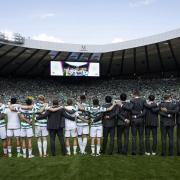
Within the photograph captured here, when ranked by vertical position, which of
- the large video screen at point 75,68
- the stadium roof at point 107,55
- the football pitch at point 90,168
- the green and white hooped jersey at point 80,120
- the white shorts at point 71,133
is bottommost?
the football pitch at point 90,168

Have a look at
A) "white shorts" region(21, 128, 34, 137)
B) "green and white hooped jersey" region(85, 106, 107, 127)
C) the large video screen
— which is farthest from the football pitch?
the large video screen

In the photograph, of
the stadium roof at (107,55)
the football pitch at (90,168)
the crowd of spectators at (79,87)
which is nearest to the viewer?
the football pitch at (90,168)

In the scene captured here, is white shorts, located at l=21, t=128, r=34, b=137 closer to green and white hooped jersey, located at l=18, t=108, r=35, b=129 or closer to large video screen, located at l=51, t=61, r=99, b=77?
green and white hooped jersey, located at l=18, t=108, r=35, b=129

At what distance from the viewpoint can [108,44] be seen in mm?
36438

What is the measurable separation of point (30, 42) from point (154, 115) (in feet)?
85.6

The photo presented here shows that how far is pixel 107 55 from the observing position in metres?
39.6

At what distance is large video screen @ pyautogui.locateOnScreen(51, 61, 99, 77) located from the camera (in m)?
38.0

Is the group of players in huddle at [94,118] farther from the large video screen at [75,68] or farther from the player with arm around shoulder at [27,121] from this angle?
the large video screen at [75,68]

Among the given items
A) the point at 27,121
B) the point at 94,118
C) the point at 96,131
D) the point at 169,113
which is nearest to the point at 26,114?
the point at 27,121

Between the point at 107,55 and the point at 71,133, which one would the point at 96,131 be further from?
the point at 107,55

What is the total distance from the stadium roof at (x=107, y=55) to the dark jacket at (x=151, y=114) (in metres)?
20.3

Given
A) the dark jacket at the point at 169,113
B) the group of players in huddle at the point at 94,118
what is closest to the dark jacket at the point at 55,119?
the group of players in huddle at the point at 94,118

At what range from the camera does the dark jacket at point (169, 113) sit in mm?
10156

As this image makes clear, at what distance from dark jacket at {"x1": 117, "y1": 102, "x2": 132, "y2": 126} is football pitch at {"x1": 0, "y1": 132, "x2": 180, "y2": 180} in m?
1.12
